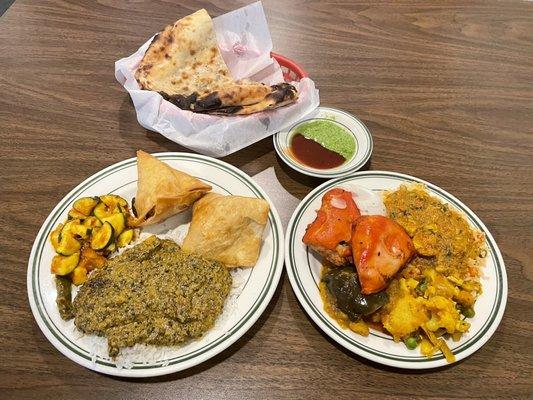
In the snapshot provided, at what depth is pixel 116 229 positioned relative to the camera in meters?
1.78

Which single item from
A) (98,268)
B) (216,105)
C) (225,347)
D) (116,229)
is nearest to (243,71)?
(216,105)

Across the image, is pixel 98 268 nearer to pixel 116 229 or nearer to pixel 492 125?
pixel 116 229

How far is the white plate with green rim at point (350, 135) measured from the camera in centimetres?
206

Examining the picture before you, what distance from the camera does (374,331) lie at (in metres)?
1.58

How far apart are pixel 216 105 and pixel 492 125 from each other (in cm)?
169

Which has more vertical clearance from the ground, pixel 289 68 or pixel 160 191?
pixel 289 68

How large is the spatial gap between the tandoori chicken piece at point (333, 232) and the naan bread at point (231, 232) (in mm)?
225

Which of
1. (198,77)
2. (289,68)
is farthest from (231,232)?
(289,68)

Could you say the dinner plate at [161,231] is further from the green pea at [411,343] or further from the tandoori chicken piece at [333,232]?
the green pea at [411,343]

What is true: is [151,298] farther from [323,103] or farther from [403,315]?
[323,103]

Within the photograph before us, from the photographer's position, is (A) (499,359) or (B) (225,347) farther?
(A) (499,359)

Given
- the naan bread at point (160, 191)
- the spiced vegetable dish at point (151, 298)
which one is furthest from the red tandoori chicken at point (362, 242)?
the naan bread at point (160, 191)

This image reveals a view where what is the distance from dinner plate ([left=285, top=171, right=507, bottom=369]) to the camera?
4.87 ft

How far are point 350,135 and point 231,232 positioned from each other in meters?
0.96
